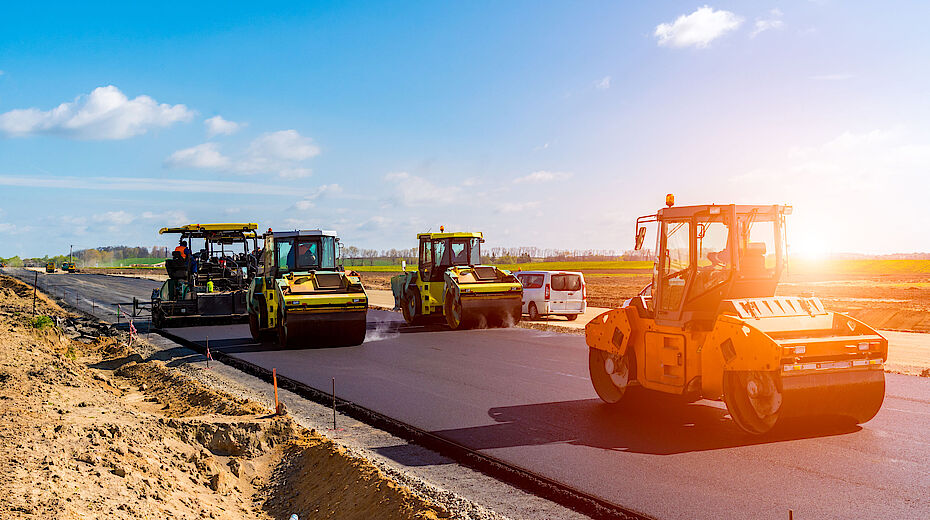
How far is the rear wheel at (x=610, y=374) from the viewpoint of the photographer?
10.0 m

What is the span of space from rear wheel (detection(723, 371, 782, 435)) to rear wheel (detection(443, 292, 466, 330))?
12.8 meters

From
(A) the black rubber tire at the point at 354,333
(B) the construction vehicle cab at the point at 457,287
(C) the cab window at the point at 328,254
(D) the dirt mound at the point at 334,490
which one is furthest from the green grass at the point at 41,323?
(D) the dirt mound at the point at 334,490

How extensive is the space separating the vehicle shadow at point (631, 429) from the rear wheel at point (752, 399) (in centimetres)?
17

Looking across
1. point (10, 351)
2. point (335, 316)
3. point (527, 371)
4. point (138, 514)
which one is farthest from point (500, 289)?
point (138, 514)

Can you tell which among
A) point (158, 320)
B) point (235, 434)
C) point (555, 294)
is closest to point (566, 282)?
point (555, 294)

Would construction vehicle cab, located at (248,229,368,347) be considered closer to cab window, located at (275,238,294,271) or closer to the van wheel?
cab window, located at (275,238,294,271)

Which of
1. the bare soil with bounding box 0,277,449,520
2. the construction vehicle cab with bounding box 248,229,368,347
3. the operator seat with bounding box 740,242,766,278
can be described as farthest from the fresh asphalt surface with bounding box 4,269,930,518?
the construction vehicle cab with bounding box 248,229,368,347

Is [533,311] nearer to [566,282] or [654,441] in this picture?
[566,282]

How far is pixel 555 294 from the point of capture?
81.6 feet

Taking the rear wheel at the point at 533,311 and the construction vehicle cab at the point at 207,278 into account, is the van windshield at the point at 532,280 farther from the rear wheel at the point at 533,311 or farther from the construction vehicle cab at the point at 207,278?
the construction vehicle cab at the point at 207,278

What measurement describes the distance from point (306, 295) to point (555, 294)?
32.4ft

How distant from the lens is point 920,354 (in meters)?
16.5

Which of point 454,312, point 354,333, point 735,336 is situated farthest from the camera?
point 454,312

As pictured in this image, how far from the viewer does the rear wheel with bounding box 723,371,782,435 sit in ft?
26.9
